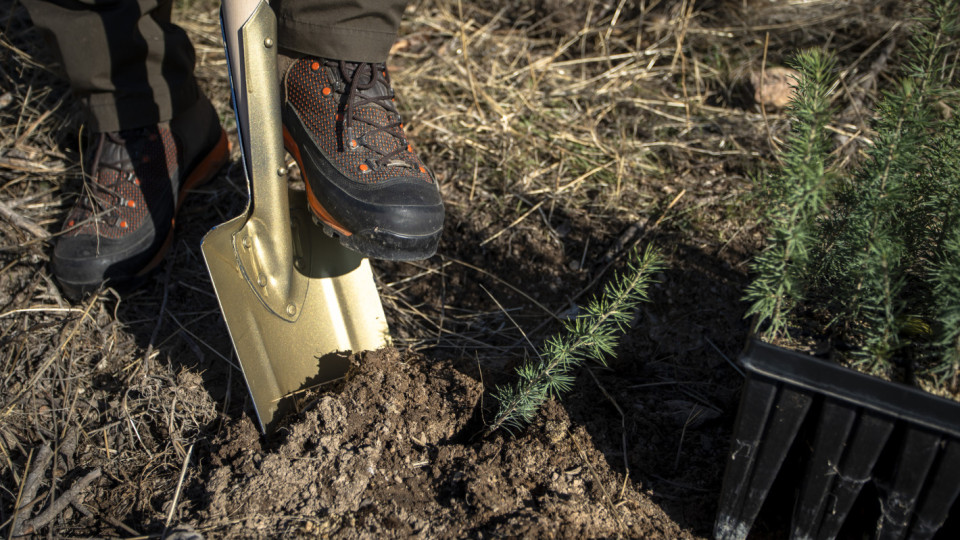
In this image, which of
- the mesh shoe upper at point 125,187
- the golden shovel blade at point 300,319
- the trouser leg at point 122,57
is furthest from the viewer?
the mesh shoe upper at point 125,187

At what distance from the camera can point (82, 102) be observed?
216cm

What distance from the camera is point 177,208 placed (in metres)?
2.27

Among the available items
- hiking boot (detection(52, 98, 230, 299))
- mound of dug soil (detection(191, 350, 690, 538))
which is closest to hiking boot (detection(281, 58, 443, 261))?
mound of dug soil (detection(191, 350, 690, 538))

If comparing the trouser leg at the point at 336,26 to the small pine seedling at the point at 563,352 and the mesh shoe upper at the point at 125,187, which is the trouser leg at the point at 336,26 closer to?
the mesh shoe upper at the point at 125,187

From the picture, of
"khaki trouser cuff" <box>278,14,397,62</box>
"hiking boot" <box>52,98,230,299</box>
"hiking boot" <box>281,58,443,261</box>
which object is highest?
"khaki trouser cuff" <box>278,14,397,62</box>

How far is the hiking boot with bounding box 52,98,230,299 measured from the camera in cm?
208

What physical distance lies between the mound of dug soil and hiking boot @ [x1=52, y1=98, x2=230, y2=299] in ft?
2.55

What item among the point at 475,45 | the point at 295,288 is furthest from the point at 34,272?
the point at 475,45

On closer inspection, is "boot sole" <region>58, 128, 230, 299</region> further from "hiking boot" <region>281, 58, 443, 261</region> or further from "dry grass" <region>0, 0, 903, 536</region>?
"hiking boot" <region>281, 58, 443, 261</region>

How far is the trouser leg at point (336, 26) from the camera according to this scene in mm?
1745

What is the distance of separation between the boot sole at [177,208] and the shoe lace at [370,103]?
81cm

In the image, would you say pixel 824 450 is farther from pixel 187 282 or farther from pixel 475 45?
pixel 475 45

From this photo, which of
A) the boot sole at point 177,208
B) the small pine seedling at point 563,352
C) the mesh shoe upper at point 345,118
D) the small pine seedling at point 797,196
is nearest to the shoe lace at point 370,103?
the mesh shoe upper at point 345,118

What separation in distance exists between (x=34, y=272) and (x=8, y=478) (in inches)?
28.8
